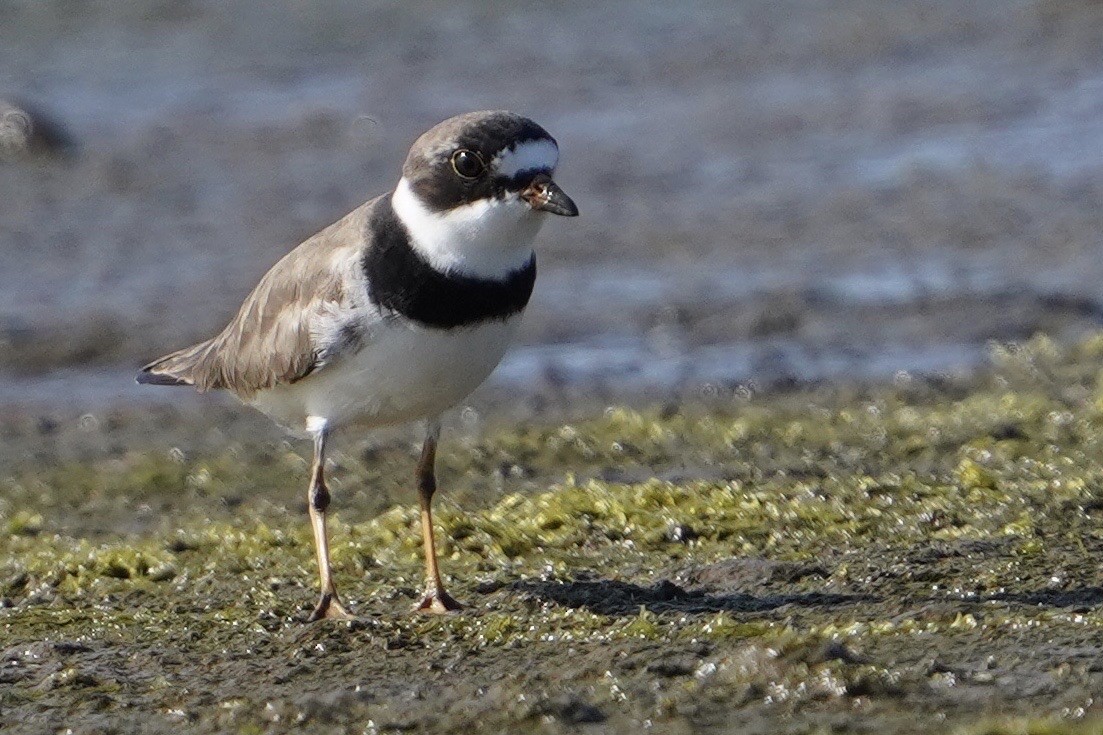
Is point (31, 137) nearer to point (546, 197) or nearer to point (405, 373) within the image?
point (405, 373)

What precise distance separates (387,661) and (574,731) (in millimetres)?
822

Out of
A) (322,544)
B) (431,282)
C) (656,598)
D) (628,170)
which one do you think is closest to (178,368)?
(322,544)

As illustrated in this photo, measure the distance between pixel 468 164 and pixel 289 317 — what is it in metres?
0.77

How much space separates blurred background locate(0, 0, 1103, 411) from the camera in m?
9.16

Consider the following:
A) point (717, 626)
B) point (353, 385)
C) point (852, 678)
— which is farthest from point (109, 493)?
point (852, 678)

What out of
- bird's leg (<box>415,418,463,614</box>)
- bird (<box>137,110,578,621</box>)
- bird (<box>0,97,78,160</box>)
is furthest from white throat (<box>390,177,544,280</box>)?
bird (<box>0,97,78,160</box>)

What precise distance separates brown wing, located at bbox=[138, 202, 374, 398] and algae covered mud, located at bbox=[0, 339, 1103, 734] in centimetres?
54

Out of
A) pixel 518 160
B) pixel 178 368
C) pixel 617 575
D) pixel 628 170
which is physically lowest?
pixel 617 575

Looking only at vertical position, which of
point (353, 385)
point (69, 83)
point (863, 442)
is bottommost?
point (863, 442)

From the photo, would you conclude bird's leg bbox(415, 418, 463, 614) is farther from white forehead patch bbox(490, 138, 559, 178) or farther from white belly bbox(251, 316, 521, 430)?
white forehead patch bbox(490, 138, 559, 178)

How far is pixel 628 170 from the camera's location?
12.4 metres

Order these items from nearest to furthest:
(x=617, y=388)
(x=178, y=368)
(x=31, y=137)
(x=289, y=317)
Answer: (x=289, y=317)
(x=178, y=368)
(x=617, y=388)
(x=31, y=137)

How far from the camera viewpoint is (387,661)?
4578 millimetres

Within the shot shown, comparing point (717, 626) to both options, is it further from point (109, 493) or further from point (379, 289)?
point (109, 493)
